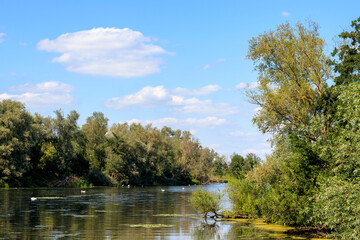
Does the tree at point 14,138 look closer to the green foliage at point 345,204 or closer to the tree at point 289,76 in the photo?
the tree at point 289,76

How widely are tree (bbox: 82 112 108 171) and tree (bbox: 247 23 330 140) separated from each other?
7576 cm

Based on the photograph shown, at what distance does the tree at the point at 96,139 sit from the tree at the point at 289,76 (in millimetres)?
75761

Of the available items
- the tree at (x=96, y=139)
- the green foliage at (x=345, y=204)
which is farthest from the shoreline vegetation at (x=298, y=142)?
the tree at (x=96, y=139)

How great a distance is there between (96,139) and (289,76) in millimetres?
83207

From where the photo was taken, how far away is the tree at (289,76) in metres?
33.4

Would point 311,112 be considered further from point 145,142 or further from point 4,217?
point 145,142

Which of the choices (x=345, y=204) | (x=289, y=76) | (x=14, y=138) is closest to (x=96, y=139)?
(x=14, y=138)

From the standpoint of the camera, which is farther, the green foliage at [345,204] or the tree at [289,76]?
the tree at [289,76]

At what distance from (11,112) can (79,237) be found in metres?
66.7

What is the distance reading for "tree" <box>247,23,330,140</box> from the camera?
110 ft

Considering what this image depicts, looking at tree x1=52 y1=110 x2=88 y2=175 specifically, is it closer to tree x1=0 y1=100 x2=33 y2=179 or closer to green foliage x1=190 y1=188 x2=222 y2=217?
tree x1=0 y1=100 x2=33 y2=179

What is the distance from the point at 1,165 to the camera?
76.8 meters

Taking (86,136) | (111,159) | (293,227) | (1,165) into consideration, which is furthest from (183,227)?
(86,136)

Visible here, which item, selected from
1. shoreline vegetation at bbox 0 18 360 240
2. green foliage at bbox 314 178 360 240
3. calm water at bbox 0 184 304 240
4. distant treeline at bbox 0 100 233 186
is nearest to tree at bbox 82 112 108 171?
distant treeline at bbox 0 100 233 186
